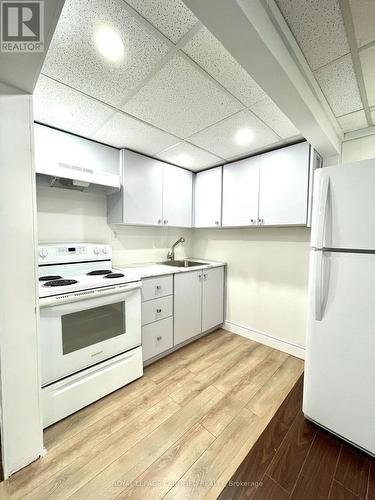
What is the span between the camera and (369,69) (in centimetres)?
119

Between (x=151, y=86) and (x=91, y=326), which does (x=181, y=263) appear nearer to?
(x=91, y=326)

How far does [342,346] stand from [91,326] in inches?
67.7

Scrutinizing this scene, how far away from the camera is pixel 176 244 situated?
301cm

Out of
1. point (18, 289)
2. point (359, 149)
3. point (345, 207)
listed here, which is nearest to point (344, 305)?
point (345, 207)

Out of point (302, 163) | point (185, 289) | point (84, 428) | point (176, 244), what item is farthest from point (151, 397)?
point (302, 163)

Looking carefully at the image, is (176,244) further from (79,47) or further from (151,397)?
(79,47)

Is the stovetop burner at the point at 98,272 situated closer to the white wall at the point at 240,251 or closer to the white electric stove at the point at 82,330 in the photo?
the white electric stove at the point at 82,330

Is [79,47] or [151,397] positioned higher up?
[79,47]

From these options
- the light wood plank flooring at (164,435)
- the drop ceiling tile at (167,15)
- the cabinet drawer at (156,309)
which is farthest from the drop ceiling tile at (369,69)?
the light wood plank flooring at (164,435)

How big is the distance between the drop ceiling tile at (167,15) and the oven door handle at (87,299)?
5.04 ft

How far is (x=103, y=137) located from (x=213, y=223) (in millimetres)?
1483

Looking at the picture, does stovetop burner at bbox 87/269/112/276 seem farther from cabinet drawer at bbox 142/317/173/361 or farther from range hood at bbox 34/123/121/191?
range hood at bbox 34/123/121/191

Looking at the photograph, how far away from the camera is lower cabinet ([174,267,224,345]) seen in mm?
2307

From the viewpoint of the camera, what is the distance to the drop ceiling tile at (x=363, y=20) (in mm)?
853
